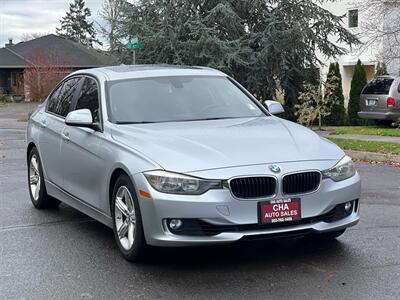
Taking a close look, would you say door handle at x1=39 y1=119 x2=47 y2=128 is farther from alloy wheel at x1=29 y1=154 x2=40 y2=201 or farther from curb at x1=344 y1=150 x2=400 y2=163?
curb at x1=344 y1=150 x2=400 y2=163

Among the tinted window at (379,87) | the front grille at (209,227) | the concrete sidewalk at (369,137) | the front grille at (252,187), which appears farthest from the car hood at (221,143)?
the tinted window at (379,87)

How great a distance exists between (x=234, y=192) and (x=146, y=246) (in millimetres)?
900

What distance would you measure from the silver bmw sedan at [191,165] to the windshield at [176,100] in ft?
0.04

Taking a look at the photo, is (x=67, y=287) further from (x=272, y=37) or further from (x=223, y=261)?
(x=272, y=37)

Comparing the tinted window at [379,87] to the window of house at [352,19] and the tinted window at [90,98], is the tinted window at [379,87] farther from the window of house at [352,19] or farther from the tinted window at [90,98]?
the window of house at [352,19]

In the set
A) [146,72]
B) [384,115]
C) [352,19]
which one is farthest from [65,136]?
[352,19]

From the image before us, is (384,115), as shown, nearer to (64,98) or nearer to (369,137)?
(369,137)

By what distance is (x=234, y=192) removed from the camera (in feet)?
15.2

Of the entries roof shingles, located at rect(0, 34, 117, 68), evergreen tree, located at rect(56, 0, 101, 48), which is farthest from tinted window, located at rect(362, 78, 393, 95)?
evergreen tree, located at rect(56, 0, 101, 48)

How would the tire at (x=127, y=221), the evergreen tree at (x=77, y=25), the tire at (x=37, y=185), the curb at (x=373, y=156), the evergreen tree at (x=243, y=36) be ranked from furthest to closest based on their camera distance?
the evergreen tree at (x=77, y=25) → the evergreen tree at (x=243, y=36) → the curb at (x=373, y=156) → the tire at (x=37, y=185) → the tire at (x=127, y=221)

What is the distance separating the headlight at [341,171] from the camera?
4.98 meters

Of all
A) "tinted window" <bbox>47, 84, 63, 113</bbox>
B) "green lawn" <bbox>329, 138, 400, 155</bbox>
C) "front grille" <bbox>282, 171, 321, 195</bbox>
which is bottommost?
"green lawn" <bbox>329, 138, 400, 155</bbox>

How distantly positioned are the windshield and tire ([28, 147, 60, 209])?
1809 mm

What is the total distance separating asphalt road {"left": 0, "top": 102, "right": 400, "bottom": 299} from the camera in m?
4.48
